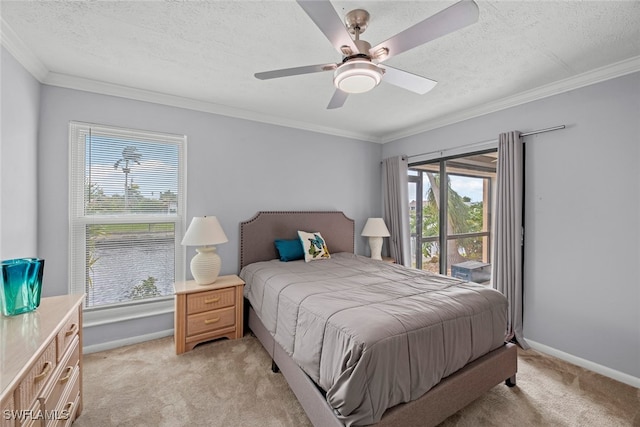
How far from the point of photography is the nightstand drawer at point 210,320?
254 cm

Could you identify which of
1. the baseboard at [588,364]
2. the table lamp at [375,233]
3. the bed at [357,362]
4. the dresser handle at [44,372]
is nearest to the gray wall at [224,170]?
the table lamp at [375,233]

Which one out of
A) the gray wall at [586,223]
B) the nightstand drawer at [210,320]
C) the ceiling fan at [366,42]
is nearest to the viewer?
the ceiling fan at [366,42]

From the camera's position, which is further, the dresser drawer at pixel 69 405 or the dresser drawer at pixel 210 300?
the dresser drawer at pixel 210 300

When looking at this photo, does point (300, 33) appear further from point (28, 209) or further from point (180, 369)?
point (180, 369)

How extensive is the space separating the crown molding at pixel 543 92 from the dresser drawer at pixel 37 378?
4.05m

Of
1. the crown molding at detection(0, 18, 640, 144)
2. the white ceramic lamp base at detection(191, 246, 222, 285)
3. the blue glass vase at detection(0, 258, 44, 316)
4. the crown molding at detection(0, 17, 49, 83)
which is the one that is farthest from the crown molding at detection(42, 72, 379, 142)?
the blue glass vase at detection(0, 258, 44, 316)

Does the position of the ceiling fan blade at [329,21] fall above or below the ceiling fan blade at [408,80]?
above

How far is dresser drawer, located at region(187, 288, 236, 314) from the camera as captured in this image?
8.37 ft

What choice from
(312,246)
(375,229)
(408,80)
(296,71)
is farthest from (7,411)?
(375,229)

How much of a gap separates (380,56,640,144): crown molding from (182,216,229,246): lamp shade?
3078 millimetres

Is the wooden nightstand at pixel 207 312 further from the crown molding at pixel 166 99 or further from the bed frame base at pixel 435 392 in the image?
the crown molding at pixel 166 99

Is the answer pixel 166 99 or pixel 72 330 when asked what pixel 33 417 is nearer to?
pixel 72 330

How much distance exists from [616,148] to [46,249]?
497 cm

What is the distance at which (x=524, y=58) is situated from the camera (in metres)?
2.14
